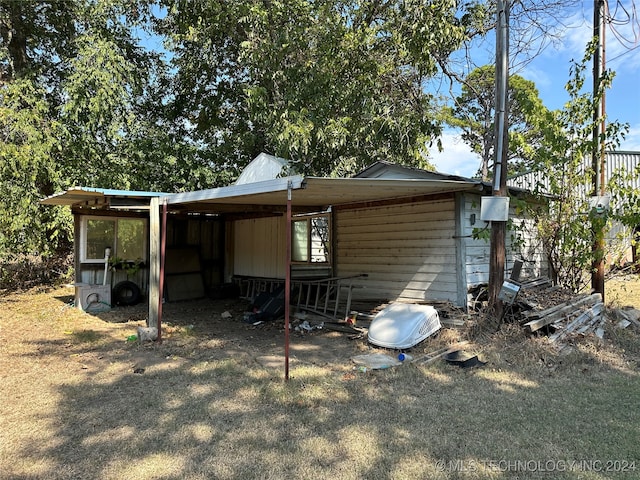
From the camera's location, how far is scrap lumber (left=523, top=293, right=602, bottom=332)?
5.06 metres

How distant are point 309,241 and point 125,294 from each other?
3884 mm

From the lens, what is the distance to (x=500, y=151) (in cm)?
561

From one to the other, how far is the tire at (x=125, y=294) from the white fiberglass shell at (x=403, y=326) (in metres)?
5.43

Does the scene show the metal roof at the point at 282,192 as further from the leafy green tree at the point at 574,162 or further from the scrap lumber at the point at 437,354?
the scrap lumber at the point at 437,354

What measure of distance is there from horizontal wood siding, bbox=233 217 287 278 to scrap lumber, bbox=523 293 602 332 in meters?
4.71

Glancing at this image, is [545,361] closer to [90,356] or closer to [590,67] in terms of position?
[590,67]

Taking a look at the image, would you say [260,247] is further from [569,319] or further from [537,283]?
[569,319]

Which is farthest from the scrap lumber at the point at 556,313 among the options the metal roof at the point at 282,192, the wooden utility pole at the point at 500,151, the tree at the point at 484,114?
the tree at the point at 484,114

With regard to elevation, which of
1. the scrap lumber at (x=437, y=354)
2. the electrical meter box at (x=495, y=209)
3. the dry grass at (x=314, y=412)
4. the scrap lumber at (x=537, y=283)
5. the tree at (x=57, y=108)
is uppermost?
the tree at (x=57, y=108)

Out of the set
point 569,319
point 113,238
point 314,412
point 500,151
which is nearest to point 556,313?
point 569,319

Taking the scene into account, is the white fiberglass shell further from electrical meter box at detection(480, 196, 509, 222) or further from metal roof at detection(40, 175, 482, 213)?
metal roof at detection(40, 175, 482, 213)

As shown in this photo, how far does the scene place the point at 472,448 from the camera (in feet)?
9.10

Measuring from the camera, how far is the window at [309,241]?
8.83 m

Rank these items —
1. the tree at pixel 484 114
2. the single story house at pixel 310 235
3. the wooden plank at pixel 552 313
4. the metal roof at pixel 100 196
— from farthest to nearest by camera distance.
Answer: the tree at pixel 484 114, the metal roof at pixel 100 196, the single story house at pixel 310 235, the wooden plank at pixel 552 313
